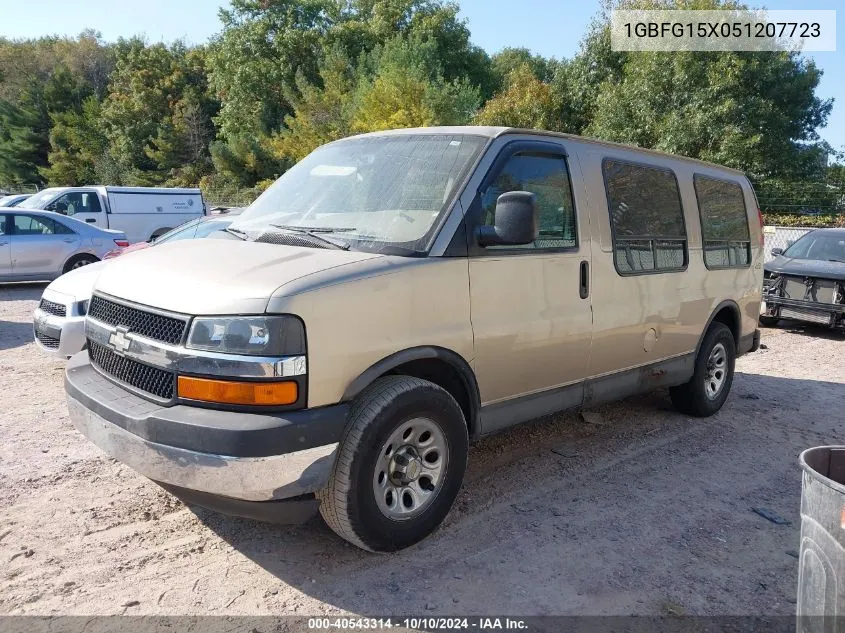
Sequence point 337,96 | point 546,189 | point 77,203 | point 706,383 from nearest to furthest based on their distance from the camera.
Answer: point 546,189, point 706,383, point 77,203, point 337,96

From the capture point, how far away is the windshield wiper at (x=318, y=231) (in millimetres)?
3545

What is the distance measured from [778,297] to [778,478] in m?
6.84

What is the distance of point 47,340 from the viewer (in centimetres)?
660

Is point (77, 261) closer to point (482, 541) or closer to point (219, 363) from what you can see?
point (219, 363)

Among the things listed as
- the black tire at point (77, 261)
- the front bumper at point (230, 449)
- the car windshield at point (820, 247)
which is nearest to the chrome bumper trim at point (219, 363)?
the front bumper at point (230, 449)

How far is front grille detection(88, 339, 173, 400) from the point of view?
3.14 m

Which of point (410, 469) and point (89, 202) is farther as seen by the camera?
point (89, 202)

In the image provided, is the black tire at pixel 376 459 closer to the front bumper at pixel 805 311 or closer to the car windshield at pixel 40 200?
the front bumper at pixel 805 311

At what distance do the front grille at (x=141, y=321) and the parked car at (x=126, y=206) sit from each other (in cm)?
1416

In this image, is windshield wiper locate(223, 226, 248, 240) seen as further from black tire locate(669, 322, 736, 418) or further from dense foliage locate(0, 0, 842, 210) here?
dense foliage locate(0, 0, 842, 210)

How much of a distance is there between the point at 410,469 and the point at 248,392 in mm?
959

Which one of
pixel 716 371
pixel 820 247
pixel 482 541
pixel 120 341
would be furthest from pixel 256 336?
pixel 820 247

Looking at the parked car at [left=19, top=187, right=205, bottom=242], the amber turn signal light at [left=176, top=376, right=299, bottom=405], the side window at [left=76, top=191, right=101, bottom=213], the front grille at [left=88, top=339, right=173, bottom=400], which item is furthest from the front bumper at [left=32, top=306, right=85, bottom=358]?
the side window at [left=76, top=191, right=101, bottom=213]

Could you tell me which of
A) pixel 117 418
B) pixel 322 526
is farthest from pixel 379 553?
pixel 117 418
